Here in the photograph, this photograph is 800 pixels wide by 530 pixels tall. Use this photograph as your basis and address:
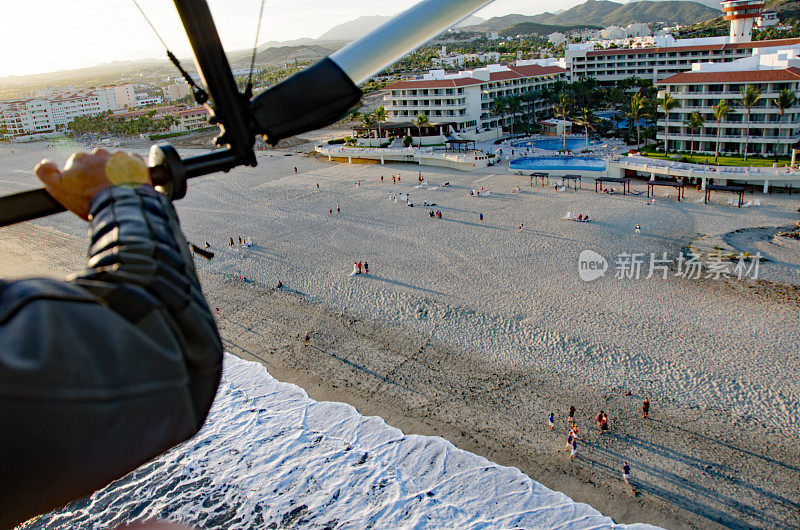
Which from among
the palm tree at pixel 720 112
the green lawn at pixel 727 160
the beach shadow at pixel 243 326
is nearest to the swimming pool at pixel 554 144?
the green lawn at pixel 727 160

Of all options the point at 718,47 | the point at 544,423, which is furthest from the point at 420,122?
the point at 544,423

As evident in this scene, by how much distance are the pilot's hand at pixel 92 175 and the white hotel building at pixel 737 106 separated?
52.8m

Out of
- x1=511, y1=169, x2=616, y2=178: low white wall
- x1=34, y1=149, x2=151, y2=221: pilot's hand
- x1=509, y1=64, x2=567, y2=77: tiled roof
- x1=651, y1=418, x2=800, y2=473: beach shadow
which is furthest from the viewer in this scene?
x1=509, y1=64, x2=567, y2=77: tiled roof

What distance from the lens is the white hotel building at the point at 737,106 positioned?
4350 cm

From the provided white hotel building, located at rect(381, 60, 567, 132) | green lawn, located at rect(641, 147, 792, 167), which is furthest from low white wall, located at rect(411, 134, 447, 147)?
green lawn, located at rect(641, 147, 792, 167)

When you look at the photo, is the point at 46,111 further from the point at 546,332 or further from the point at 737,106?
the point at 546,332

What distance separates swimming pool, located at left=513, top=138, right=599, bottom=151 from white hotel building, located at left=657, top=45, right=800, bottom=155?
10.6m

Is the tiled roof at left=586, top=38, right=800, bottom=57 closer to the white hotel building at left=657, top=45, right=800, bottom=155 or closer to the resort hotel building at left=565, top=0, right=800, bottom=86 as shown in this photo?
the resort hotel building at left=565, top=0, right=800, bottom=86

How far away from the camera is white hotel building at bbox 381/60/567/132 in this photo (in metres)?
63.9

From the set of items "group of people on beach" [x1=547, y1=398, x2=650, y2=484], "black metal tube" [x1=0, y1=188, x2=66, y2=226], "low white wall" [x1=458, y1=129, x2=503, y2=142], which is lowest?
"group of people on beach" [x1=547, y1=398, x2=650, y2=484]

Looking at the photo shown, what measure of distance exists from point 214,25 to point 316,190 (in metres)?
45.8

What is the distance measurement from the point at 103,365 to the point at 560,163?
53.4 metres

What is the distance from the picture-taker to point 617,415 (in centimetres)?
1664

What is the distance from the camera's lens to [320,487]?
12414 mm
